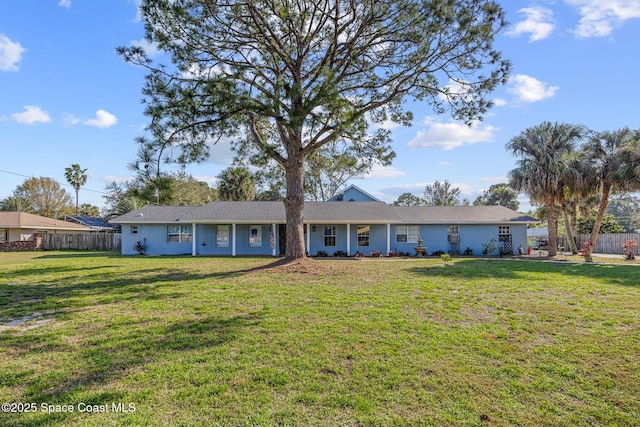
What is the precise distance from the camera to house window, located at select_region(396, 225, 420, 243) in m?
22.3

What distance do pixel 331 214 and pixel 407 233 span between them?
17.1ft

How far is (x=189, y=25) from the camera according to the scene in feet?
34.1

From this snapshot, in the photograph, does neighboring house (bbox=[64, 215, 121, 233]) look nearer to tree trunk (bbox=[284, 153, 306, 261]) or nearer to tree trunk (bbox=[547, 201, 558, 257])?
tree trunk (bbox=[284, 153, 306, 261])

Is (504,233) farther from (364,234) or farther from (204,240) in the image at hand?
(204,240)

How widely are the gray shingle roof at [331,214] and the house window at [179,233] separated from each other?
0.65m

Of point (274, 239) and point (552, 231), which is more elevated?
point (552, 231)

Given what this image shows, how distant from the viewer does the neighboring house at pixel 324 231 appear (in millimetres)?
21344

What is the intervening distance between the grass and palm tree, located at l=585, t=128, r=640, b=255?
12.8 meters

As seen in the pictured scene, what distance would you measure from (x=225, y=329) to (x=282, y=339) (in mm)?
1074

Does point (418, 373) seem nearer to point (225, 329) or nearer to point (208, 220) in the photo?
point (225, 329)

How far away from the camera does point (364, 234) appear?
21.9 m

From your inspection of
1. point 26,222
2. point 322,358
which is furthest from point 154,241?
point 322,358

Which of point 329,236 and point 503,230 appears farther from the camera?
point 503,230

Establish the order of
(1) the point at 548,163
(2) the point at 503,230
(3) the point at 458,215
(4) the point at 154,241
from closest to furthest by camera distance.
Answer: (1) the point at 548,163 → (4) the point at 154,241 → (2) the point at 503,230 → (3) the point at 458,215
